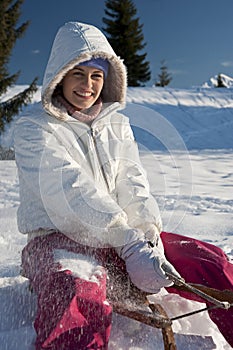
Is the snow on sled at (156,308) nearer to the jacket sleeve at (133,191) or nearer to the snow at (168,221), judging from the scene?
the snow at (168,221)

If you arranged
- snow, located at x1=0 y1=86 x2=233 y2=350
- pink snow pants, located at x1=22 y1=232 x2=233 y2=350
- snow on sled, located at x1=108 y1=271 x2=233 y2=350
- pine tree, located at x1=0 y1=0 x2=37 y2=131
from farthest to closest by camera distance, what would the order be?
1. pine tree, located at x1=0 y1=0 x2=37 y2=131
2. snow, located at x1=0 y1=86 x2=233 y2=350
3. snow on sled, located at x1=108 y1=271 x2=233 y2=350
4. pink snow pants, located at x1=22 y1=232 x2=233 y2=350

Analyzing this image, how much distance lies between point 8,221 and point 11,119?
782 centimetres

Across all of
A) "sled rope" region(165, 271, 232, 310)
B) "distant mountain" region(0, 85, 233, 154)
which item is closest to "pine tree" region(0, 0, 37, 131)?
"distant mountain" region(0, 85, 233, 154)

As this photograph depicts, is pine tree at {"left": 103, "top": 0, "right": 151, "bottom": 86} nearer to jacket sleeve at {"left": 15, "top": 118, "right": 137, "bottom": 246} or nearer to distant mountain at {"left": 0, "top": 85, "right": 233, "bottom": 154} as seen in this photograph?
distant mountain at {"left": 0, "top": 85, "right": 233, "bottom": 154}

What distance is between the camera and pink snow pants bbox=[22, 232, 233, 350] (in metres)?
1.40

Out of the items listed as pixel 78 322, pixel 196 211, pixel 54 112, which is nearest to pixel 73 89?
pixel 54 112

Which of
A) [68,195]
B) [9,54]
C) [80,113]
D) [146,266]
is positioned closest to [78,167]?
[68,195]

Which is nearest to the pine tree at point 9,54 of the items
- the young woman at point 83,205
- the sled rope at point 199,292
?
the young woman at point 83,205

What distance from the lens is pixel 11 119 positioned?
10.8 meters

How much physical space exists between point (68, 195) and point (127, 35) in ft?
67.3

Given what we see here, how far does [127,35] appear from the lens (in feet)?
69.8

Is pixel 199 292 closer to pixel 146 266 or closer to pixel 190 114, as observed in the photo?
pixel 146 266

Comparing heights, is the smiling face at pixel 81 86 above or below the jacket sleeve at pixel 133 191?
above

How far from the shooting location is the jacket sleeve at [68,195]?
178 cm
